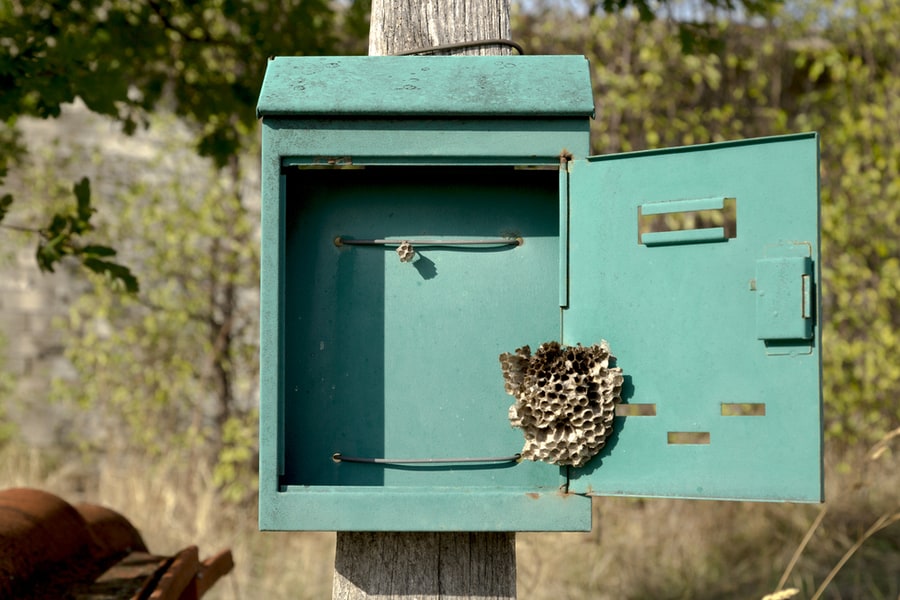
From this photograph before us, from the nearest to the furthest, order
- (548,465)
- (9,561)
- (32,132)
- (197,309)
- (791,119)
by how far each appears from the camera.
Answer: (548,465) < (9,561) < (197,309) < (791,119) < (32,132)

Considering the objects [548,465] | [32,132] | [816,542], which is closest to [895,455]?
[816,542]

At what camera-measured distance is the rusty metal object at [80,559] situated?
6.93 feet

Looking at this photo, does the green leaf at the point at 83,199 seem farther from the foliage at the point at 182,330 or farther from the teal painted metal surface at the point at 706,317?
the foliage at the point at 182,330

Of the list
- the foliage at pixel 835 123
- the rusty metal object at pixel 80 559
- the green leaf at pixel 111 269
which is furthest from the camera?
the foliage at pixel 835 123

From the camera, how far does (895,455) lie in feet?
18.0

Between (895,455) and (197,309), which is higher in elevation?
(197,309)

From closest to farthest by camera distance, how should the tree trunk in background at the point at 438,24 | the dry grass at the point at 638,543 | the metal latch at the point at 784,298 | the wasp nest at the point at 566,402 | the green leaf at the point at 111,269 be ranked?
1. the metal latch at the point at 784,298
2. the wasp nest at the point at 566,402
3. the tree trunk in background at the point at 438,24
4. the green leaf at the point at 111,269
5. the dry grass at the point at 638,543

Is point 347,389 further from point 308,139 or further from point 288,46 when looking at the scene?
point 288,46

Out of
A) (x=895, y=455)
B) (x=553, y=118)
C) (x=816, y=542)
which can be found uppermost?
(x=553, y=118)

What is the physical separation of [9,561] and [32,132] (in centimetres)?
489

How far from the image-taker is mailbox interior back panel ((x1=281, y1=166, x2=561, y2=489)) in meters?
1.82

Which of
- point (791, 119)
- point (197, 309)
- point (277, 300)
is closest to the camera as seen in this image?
point (277, 300)

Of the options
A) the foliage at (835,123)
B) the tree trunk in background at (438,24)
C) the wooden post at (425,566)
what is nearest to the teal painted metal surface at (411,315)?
the wooden post at (425,566)

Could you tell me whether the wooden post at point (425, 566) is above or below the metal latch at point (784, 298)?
below
